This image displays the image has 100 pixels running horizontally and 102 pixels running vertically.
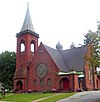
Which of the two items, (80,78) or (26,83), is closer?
(80,78)

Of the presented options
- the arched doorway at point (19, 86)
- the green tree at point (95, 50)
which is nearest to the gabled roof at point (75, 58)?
the arched doorway at point (19, 86)

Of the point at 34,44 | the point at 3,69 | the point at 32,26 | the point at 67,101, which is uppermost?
the point at 32,26

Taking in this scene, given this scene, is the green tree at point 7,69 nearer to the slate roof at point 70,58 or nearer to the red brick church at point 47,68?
the red brick church at point 47,68

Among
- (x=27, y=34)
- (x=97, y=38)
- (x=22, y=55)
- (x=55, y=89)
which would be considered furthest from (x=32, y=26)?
(x=97, y=38)

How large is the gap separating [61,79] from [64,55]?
886 centimetres

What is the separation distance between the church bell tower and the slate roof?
15.5ft

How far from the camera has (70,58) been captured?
51469 millimetres

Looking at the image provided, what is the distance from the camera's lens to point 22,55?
53.3 meters

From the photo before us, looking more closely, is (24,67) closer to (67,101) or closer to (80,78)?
(80,78)

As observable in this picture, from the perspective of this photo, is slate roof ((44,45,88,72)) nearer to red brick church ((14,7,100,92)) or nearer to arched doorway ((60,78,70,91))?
red brick church ((14,7,100,92))

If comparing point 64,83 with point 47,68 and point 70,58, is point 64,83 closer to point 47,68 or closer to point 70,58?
point 47,68

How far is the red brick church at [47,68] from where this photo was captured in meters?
46.2

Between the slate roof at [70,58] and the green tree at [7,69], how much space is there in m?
16.0

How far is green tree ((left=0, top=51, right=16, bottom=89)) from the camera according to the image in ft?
204
